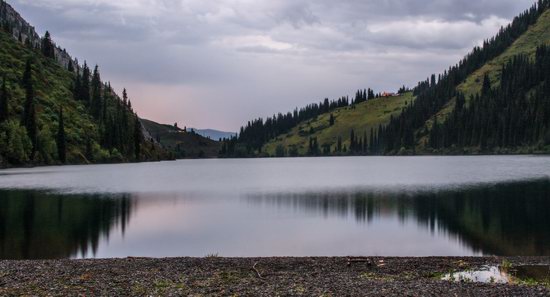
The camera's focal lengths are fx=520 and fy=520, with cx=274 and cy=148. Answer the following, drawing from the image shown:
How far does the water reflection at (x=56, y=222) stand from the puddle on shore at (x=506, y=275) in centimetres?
2715

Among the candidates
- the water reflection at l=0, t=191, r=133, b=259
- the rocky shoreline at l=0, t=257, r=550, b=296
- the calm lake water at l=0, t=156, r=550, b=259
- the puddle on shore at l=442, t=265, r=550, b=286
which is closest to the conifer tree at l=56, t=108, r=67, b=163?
the calm lake water at l=0, t=156, r=550, b=259

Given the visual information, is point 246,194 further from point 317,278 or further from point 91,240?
point 317,278

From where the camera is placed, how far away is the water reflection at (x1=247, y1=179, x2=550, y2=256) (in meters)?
42.5

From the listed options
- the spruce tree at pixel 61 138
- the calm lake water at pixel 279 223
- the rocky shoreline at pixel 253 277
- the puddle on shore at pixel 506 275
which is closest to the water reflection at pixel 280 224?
the calm lake water at pixel 279 223

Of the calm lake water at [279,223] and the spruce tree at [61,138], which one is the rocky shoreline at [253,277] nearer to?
the calm lake water at [279,223]

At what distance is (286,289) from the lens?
22.6 m

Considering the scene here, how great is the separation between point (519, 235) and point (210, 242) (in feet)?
85.9

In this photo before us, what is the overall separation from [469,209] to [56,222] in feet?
152

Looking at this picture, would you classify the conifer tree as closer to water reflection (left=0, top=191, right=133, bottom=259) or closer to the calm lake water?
the calm lake water

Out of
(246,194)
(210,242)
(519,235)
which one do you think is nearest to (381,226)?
(519,235)

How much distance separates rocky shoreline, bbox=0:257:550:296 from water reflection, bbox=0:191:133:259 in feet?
30.7

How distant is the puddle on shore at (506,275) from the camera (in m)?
26.2

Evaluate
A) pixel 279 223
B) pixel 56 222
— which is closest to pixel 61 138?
pixel 56 222

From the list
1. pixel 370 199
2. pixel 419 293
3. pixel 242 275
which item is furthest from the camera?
pixel 370 199
